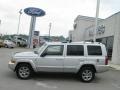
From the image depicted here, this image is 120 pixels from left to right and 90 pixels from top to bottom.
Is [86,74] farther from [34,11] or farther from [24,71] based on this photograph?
[34,11]

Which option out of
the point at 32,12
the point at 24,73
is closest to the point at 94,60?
the point at 24,73

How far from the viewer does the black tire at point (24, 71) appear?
37.8 feet

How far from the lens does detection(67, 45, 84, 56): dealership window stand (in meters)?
11.9

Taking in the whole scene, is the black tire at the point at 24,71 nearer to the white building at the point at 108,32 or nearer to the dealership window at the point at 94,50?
the dealership window at the point at 94,50

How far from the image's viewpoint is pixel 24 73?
11.6 m

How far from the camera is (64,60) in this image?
11.6 meters

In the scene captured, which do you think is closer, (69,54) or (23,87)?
(23,87)

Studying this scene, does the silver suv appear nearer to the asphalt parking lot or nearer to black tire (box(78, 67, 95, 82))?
black tire (box(78, 67, 95, 82))

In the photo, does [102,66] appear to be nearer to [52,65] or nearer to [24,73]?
[52,65]

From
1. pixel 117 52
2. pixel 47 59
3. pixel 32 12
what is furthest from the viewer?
pixel 32 12

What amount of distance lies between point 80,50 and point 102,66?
1257 millimetres

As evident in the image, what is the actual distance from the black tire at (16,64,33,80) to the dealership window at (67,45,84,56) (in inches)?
76.7

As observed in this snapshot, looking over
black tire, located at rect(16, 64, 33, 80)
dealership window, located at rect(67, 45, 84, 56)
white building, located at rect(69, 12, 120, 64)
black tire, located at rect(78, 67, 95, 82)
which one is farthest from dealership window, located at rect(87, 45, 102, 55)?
white building, located at rect(69, 12, 120, 64)

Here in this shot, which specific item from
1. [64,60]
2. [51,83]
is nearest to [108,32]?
[64,60]
